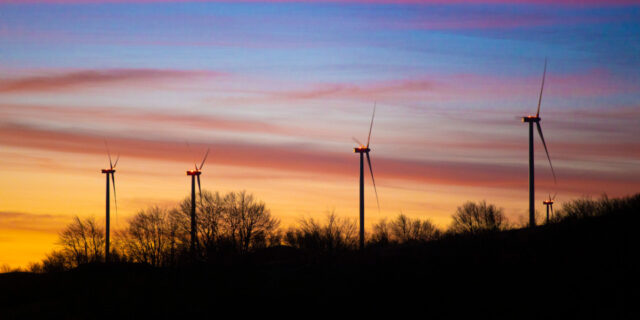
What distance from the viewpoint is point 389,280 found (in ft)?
150

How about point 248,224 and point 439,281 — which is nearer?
point 439,281

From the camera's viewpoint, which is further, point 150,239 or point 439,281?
point 150,239

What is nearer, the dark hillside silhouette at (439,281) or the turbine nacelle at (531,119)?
the dark hillside silhouette at (439,281)

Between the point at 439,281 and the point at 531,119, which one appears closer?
the point at 439,281

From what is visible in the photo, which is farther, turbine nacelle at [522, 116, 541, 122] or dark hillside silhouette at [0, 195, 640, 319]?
turbine nacelle at [522, 116, 541, 122]

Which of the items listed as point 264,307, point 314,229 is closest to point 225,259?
point 264,307

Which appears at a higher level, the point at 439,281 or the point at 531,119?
the point at 531,119

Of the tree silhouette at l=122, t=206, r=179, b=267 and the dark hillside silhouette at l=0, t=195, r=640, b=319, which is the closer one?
the dark hillside silhouette at l=0, t=195, r=640, b=319

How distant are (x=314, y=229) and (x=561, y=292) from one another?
73399 millimetres

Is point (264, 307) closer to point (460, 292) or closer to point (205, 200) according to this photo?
point (460, 292)

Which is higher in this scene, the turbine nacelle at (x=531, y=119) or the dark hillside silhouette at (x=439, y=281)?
the turbine nacelle at (x=531, y=119)

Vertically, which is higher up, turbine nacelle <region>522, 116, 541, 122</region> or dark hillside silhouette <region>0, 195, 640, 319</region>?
turbine nacelle <region>522, 116, 541, 122</region>

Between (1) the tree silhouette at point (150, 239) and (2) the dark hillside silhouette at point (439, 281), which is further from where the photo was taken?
(1) the tree silhouette at point (150, 239)

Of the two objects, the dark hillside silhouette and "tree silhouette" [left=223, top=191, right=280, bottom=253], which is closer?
the dark hillside silhouette
